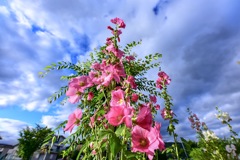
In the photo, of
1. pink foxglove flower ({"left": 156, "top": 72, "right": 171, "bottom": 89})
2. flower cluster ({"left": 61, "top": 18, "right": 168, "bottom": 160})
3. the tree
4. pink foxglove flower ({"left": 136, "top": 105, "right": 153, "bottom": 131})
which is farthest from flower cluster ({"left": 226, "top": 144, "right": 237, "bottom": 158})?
the tree

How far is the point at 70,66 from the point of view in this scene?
14.3 feet

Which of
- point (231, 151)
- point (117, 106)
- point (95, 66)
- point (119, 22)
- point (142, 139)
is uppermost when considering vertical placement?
point (119, 22)

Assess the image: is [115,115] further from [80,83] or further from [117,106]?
[80,83]

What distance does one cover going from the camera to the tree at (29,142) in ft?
53.9

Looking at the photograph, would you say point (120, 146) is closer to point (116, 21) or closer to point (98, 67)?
point (98, 67)

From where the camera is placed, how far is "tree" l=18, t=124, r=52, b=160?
53.9ft

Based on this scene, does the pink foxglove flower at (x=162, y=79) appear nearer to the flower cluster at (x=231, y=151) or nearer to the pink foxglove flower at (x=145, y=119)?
the pink foxglove flower at (x=145, y=119)

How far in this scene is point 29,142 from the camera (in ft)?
55.2

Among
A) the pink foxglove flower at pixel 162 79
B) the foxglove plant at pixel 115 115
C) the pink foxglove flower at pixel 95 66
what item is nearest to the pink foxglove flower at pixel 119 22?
the foxglove plant at pixel 115 115

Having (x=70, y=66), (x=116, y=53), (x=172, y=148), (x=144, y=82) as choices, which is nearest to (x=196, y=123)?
(x=144, y=82)

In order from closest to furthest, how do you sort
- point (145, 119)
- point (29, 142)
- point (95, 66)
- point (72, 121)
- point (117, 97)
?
point (145, 119), point (117, 97), point (72, 121), point (95, 66), point (29, 142)

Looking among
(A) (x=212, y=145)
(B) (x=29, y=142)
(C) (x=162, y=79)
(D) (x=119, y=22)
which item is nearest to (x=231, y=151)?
(A) (x=212, y=145)

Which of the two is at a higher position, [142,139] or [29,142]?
[29,142]

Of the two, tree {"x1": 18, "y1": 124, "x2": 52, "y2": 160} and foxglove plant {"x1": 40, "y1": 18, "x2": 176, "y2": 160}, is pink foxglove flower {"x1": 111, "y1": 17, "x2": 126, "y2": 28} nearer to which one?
foxglove plant {"x1": 40, "y1": 18, "x2": 176, "y2": 160}
